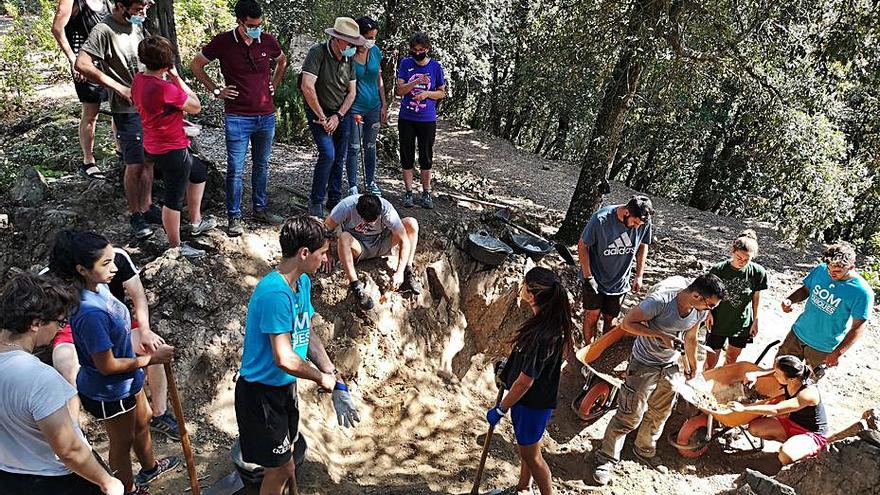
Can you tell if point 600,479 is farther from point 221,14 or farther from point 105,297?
point 221,14

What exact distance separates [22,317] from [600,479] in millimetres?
4115

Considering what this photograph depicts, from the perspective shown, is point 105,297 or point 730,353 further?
point 730,353

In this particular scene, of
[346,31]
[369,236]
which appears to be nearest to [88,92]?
[346,31]

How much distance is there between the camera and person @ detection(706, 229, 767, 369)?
507 cm

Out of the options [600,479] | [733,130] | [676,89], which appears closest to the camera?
[600,479]

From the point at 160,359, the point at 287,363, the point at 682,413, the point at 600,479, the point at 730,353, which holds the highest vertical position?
the point at 287,363

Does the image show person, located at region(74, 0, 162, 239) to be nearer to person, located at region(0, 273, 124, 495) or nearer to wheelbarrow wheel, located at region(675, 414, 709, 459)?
person, located at region(0, 273, 124, 495)

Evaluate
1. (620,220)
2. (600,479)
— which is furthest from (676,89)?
(600,479)

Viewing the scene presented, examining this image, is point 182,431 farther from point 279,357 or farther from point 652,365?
point 652,365

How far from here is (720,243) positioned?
10.1 m

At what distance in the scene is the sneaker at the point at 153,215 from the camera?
502 centimetres

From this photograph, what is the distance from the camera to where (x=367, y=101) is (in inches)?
231

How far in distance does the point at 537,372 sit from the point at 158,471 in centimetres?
227

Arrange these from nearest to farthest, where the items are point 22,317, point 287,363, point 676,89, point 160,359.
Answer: point 22,317
point 287,363
point 160,359
point 676,89
